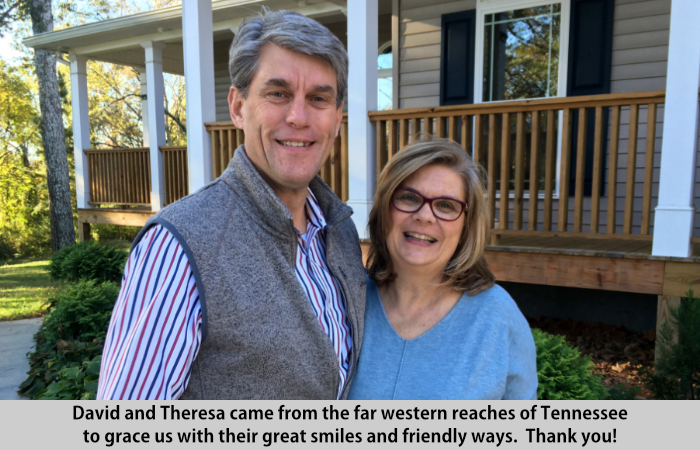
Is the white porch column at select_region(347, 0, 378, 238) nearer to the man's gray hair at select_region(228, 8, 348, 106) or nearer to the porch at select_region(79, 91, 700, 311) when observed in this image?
the porch at select_region(79, 91, 700, 311)

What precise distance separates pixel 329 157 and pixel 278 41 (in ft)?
14.6

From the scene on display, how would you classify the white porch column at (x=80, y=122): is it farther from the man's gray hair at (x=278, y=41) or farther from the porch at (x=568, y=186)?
the man's gray hair at (x=278, y=41)

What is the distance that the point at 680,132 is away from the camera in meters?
3.75

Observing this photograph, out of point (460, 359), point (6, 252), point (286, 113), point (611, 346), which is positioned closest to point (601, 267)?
point (611, 346)

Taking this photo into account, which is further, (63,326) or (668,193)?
(63,326)

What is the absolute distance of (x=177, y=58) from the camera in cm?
1149

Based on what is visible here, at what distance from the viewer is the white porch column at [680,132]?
3666mm

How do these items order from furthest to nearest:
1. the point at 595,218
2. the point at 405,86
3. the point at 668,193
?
the point at 405,86 < the point at 595,218 < the point at 668,193

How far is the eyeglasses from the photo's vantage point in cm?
161

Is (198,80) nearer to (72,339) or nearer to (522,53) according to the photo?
(72,339)

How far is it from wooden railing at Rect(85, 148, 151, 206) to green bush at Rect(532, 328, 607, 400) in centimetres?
787
